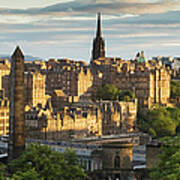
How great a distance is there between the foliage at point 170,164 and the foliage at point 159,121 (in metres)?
96.6

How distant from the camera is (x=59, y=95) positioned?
180m

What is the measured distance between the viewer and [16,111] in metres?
93.0

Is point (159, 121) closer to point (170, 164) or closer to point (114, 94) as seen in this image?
point (114, 94)

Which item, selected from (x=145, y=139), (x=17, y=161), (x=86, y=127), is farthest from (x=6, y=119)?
(x=17, y=161)

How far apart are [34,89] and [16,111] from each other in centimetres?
8976

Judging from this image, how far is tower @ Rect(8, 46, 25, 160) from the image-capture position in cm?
9231

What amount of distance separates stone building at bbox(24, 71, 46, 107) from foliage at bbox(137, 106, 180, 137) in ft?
76.3

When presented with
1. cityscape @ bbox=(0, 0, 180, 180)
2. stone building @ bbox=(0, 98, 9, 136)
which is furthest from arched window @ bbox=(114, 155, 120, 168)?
stone building @ bbox=(0, 98, 9, 136)

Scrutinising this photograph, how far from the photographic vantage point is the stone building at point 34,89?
17925 centimetres

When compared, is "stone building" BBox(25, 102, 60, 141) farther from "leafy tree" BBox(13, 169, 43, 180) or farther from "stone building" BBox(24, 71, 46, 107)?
"leafy tree" BBox(13, 169, 43, 180)

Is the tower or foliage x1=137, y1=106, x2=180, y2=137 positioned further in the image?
foliage x1=137, y1=106, x2=180, y2=137

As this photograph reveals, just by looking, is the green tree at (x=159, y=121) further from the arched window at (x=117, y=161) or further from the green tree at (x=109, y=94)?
the arched window at (x=117, y=161)

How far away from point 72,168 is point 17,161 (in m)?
5.63

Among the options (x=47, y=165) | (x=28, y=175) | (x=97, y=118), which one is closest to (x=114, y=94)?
(x=97, y=118)
